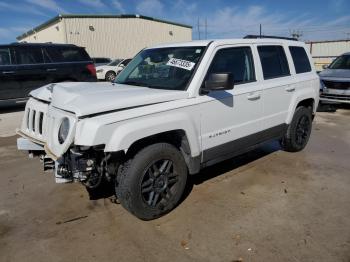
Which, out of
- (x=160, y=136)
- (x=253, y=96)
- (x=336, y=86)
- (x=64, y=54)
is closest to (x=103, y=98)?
(x=160, y=136)

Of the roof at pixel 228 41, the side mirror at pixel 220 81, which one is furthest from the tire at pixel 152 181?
the roof at pixel 228 41

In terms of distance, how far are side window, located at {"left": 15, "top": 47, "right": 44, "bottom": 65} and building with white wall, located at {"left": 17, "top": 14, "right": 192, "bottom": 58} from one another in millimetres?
21053

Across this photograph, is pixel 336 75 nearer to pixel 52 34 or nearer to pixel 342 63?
pixel 342 63

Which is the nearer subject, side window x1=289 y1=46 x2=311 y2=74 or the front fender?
the front fender

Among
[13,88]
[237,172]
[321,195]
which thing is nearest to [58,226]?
[237,172]

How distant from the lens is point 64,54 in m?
10.8

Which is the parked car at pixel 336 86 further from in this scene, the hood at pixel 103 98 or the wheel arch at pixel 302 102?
the hood at pixel 103 98

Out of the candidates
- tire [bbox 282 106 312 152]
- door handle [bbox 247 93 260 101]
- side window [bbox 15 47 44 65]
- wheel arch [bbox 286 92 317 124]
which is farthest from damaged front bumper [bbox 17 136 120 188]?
side window [bbox 15 47 44 65]

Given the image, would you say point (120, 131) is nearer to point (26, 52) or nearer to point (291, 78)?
point (291, 78)

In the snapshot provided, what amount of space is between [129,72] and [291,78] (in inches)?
97.4

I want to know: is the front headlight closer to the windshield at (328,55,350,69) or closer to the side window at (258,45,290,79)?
the side window at (258,45,290,79)

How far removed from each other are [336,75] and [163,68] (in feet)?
25.3

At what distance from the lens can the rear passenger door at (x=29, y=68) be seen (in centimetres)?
1000

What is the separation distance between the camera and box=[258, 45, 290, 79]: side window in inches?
187
